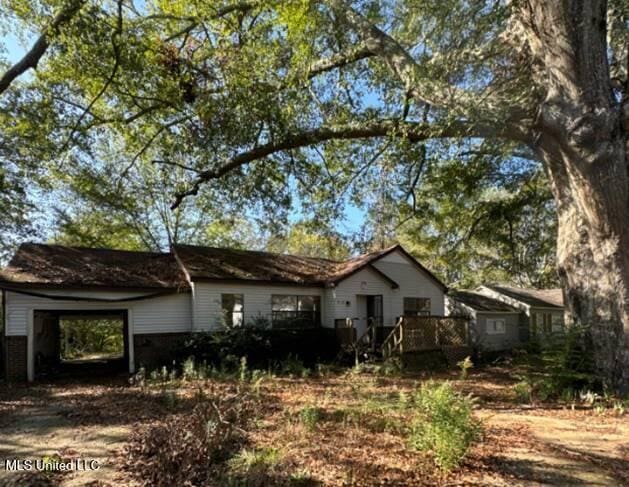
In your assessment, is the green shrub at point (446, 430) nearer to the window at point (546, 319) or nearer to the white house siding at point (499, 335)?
the white house siding at point (499, 335)

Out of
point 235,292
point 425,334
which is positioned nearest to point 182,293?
point 235,292

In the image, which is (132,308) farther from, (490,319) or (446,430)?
(490,319)

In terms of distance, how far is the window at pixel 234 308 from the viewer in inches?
556

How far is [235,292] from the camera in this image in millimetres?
14250

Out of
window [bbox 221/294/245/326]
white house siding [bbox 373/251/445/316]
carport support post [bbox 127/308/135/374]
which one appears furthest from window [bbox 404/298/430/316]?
carport support post [bbox 127/308/135/374]

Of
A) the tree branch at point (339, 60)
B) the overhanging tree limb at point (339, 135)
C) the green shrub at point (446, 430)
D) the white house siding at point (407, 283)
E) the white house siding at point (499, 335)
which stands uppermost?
the tree branch at point (339, 60)

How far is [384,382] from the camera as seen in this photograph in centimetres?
1041

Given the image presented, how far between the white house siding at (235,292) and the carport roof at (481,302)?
31.7ft

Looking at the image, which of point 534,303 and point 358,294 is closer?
point 358,294

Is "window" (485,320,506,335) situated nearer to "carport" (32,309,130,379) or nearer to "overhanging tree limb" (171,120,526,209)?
"overhanging tree limb" (171,120,526,209)

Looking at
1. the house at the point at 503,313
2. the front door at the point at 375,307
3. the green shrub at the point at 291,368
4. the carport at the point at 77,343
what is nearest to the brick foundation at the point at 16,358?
the carport at the point at 77,343

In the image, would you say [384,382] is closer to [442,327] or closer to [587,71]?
[442,327]

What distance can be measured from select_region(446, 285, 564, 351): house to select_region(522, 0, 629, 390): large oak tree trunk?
38.2 feet

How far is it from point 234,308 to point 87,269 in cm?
486
